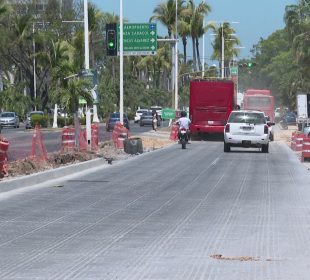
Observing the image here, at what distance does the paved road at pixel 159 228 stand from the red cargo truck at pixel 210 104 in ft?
89.0

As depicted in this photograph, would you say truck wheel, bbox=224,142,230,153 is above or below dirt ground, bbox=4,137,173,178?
below

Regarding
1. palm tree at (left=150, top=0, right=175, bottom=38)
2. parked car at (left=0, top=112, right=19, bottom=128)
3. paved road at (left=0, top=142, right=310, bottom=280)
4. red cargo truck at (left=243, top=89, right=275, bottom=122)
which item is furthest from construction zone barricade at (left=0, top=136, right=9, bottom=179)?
palm tree at (left=150, top=0, right=175, bottom=38)

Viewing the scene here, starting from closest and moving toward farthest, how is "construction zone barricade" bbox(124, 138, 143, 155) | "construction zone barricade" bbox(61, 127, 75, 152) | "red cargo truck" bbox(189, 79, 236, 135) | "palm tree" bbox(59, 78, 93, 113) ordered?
1. "construction zone barricade" bbox(61, 127, 75, 152)
2. "palm tree" bbox(59, 78, 93, 113)
3. "construction zone barricade" bbox(124, 138, 143, 155)
4. "red cargo truck" bbox(189, 79, 236, 135)

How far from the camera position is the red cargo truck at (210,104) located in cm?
5378

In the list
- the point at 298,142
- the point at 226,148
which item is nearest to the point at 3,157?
the point at 226,148

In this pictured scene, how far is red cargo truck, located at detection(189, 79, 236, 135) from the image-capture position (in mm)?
53781

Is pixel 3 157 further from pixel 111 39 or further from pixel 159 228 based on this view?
pixel 111 39

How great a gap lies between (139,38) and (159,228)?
4077 cm

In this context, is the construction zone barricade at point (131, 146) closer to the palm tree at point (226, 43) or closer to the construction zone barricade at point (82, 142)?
the construction zone barricade at point (82, 142)

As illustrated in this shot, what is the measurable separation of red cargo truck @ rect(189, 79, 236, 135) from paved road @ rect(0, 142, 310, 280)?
2712 cm

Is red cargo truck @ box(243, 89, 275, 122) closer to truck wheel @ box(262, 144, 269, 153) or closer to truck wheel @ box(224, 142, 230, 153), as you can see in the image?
truck wheel @ box(262, 144, 269, 153)

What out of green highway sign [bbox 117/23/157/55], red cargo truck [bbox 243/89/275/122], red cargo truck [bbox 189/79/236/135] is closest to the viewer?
red cargo truck [bbox 189/79/236/135]

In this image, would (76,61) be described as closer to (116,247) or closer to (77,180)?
(77,180)

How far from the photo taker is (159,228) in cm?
1463
